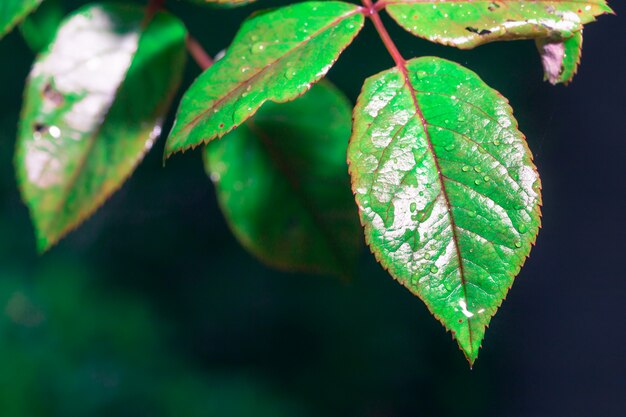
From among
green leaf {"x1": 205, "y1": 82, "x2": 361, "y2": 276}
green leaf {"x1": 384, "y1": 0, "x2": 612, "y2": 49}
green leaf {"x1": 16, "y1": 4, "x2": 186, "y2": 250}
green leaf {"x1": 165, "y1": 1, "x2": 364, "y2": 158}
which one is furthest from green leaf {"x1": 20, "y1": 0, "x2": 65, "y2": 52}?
green leaf {"x1": 384, "y1": 0, "x2": 612, "y2": 49}

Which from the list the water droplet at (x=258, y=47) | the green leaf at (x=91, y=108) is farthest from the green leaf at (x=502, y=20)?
the green leaf at (x=91, y=108)

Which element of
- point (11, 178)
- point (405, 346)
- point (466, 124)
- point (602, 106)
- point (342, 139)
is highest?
point (466, 124)

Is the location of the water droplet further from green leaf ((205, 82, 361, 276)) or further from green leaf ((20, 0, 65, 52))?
green leaf ((20, 0, 65, 52))

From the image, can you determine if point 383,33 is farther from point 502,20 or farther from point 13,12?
point 13,12

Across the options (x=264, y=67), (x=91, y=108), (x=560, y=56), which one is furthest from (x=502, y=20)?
(x=91, y=108)

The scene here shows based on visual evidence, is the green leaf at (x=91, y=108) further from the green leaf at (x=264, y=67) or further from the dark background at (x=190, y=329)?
the dark background at (x=190, y=329)

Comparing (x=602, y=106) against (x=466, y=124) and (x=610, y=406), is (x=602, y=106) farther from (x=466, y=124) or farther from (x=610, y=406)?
(x=466, y=124)

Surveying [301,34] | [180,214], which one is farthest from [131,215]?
[301,34]
